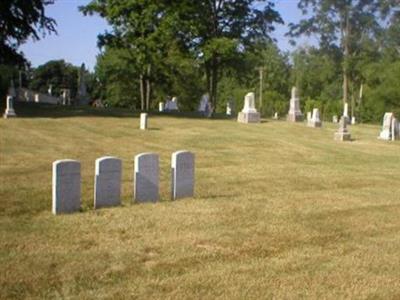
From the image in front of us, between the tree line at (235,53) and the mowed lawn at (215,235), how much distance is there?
73.1 feet

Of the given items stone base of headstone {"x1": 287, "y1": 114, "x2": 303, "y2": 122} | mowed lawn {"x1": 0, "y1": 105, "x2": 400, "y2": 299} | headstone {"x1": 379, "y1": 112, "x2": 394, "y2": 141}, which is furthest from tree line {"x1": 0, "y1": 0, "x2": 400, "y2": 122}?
mowed lawn {"x1": 0, "y1": 105, "x2": 400, "y2": 299}

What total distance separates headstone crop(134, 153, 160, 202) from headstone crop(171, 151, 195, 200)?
41 centimetres

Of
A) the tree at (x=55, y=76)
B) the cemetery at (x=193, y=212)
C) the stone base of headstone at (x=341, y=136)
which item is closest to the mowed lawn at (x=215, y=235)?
the cemetery at (x=193, y=212)

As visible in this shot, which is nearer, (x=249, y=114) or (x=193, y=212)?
(x=193, y=212)

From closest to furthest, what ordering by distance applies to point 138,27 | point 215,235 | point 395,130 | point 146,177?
point 215,235, point 146,177, point 395,130, point 138,27

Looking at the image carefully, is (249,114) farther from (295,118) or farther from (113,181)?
(113,181)

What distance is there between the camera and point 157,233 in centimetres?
792

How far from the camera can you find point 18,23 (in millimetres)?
32500

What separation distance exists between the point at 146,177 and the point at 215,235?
7.37 ft

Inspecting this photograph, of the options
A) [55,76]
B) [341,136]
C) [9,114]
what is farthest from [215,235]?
[55,76]

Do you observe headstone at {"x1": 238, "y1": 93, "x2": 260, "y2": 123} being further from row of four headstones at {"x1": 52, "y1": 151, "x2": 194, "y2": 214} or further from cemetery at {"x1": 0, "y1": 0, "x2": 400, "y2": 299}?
row of four headstones at {"x1": 52, "y1": 151, "x2": 194, "y2": 214}

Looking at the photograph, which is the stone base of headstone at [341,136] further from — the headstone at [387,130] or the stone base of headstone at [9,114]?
the stone base of headstone at [9,114]

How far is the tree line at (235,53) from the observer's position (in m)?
38.3

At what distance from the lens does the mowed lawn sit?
5.98m
